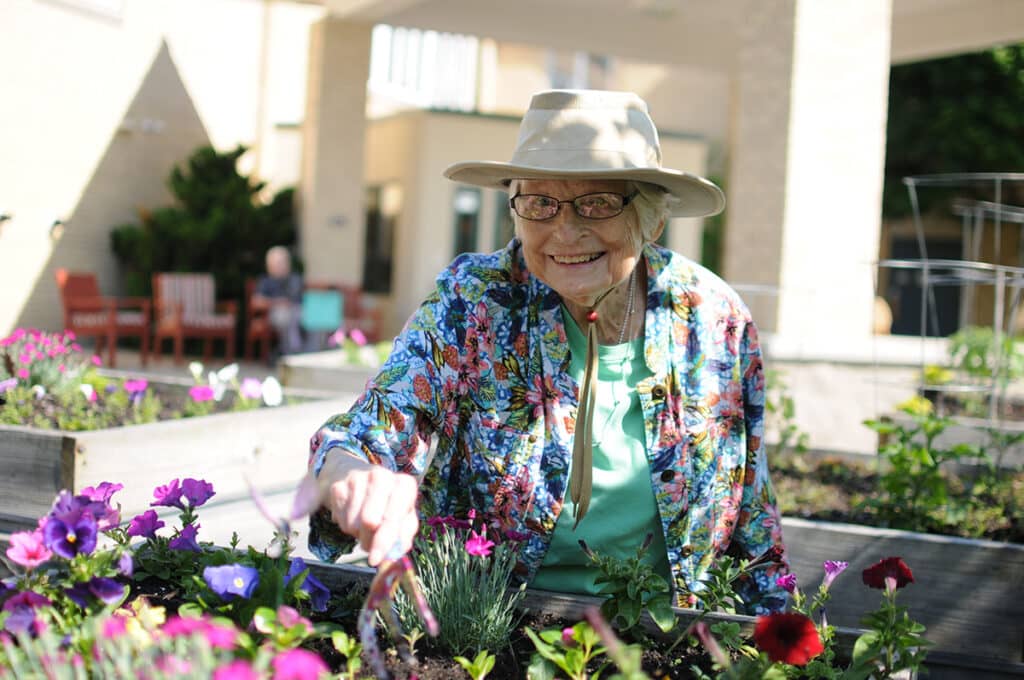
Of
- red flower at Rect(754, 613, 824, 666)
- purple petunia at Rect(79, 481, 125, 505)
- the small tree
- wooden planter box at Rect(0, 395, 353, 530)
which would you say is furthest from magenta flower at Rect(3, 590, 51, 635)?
the small tree

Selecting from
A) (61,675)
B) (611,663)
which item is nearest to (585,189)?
(611,663)

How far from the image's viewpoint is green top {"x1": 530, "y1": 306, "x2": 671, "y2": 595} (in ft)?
6.28

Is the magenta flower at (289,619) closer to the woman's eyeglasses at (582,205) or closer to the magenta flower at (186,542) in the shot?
the magenta flower at (186,542)

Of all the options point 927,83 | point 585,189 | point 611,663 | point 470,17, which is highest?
point 927,83

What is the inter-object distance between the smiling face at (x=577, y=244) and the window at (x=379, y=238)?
14.1 m

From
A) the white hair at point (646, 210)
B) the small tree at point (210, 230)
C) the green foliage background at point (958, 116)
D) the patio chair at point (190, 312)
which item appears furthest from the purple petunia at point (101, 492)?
the green foliage background at point (958, 116)

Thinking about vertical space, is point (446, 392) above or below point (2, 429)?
above

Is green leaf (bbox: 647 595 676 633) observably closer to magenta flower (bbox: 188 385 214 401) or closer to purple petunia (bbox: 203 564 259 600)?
purple petunia (bbox: 203 564 259 600)

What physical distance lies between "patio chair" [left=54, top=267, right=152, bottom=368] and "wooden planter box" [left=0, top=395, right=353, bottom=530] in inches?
273

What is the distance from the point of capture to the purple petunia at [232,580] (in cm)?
130

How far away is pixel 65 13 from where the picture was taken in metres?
9.27

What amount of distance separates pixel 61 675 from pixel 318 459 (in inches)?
23.1

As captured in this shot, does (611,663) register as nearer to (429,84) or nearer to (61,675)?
(61,675)

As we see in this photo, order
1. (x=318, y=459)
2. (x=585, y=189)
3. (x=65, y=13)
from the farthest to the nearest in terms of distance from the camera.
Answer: (x=65, y=13)
(x=585, y=189)
(x=318, y=459)
